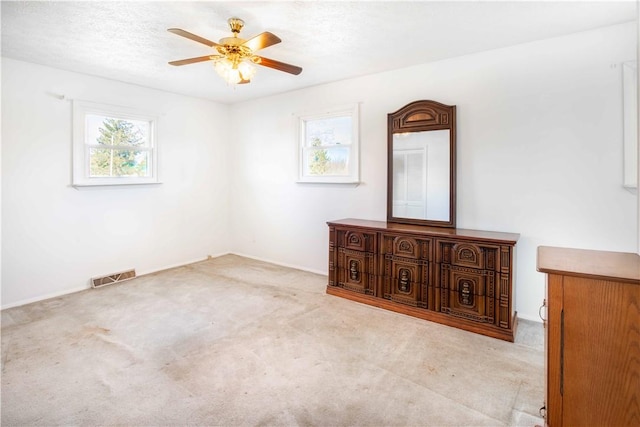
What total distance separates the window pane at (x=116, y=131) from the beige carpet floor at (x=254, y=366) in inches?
83.7

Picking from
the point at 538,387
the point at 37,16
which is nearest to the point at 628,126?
the point at 538,387

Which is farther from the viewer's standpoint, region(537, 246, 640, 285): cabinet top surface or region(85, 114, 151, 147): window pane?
region(85, 114, 151, 147): window pane

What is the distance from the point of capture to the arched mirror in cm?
363

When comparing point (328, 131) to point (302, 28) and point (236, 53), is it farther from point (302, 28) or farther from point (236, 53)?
point (236, 53)

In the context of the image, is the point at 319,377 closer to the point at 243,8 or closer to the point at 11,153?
the point at 243,8

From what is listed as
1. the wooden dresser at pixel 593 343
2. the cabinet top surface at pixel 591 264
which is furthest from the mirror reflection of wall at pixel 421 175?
the wooden dresser at pixel 593 343

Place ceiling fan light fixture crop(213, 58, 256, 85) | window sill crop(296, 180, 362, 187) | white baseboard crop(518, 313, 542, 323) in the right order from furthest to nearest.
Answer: window sill crop(296, 180, 362, 187) → white baseboard crop(518, 313, 542, 323) → ceiling fan light fixture crop(213, 58, 256, 85)

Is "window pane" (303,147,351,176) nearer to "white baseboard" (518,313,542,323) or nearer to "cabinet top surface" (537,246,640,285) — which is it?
"white baseboard" (518,313,542,323)

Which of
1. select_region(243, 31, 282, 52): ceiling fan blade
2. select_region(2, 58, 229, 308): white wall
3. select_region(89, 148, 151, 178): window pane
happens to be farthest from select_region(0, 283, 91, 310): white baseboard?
select_region(243, 31, 282, 52): ceiling fan blade

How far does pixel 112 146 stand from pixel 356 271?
12.1 ft

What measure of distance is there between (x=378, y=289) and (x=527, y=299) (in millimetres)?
1471

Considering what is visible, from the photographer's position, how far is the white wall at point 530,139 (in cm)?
288

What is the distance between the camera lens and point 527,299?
330cm

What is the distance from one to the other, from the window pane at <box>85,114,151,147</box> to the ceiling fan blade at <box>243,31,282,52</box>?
2952 millimetres
